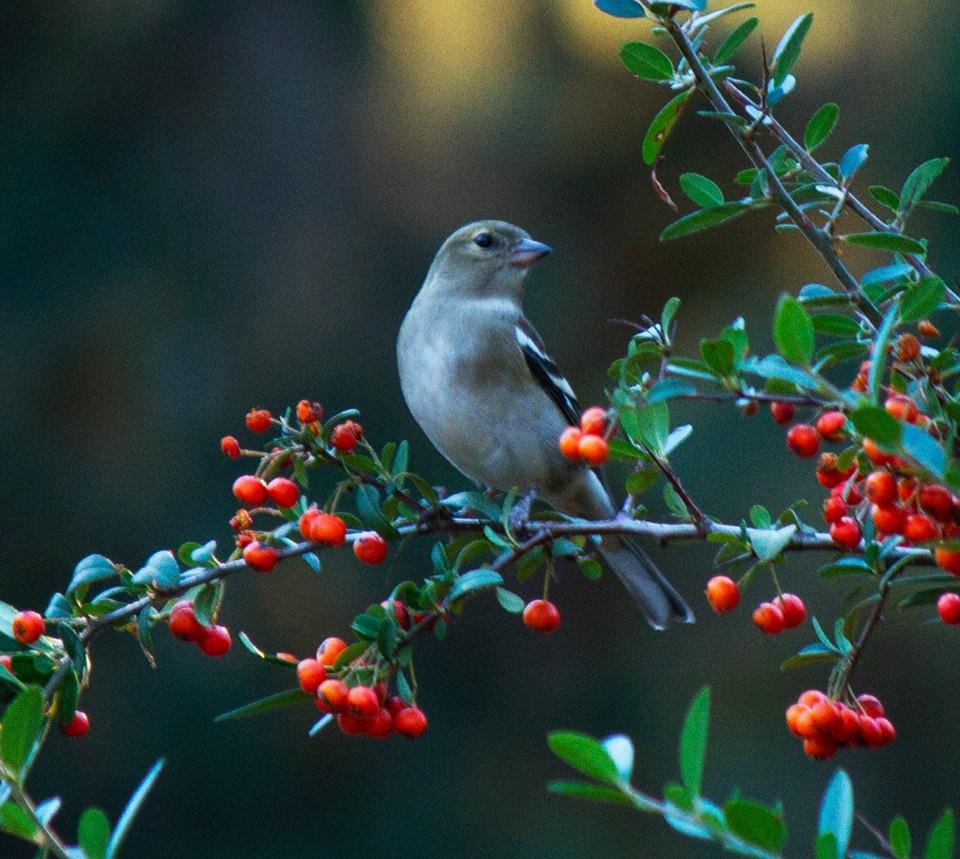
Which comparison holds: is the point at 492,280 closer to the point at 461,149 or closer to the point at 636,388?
the point at 636,388

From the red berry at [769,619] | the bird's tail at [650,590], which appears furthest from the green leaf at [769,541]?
the bird's tail at [650,590]

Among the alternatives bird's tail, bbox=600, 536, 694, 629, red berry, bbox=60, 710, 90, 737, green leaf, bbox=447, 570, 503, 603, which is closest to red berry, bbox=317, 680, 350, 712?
green leaf, bbox=447, 570, 503, 603

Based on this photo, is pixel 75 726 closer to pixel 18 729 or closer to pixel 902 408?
pixel 18 729

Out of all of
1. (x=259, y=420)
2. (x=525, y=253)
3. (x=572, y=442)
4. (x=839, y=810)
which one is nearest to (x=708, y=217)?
(x=572, y=442)

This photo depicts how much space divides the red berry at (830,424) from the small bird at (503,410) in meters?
1.71

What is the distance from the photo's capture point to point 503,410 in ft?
11.3

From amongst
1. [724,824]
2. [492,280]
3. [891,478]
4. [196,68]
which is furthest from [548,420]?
[196,68]

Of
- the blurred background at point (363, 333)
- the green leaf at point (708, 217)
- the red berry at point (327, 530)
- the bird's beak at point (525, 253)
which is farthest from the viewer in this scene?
the blurred background at point (363, 333)

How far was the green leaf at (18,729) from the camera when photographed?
1260 millimetres

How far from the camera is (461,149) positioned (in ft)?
22.0

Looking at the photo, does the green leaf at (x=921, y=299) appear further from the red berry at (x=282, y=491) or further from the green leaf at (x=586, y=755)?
the red berry at (x=282, y=491)

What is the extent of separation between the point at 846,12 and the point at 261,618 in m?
3.50

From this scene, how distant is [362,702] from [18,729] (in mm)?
508

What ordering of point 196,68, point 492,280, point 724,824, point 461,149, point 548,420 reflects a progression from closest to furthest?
point 724,824
point 548,420
point 492,280
point 461,149
point 196,68
